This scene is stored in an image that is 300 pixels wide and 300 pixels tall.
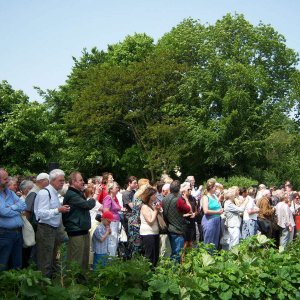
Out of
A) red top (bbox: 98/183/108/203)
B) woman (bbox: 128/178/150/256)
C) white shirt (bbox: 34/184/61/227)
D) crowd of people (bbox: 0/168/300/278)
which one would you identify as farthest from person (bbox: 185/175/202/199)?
white shirt (bbox: 34/184/61/227)

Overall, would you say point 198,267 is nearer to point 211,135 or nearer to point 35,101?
point 211,135

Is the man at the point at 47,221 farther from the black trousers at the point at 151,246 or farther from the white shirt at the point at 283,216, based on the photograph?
the white shirt at the point at 283,216

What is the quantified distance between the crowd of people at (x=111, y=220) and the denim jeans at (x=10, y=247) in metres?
0.01

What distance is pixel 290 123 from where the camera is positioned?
3741 cm

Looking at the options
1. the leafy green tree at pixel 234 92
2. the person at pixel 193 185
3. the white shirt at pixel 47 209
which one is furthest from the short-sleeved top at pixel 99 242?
the leafy green tree at pixel 234 92

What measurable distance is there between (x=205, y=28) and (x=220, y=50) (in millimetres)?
2692

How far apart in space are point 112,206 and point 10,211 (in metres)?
3.32

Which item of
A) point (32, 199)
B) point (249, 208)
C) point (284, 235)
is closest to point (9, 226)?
point (32, 199)

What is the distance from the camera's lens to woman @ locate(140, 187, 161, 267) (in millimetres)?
9250

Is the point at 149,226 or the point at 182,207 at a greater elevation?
the point at 182,207

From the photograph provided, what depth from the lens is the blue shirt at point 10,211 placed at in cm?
709

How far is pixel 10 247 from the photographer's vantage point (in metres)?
7.19

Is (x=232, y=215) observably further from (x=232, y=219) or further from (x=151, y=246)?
(x=151, y=246)

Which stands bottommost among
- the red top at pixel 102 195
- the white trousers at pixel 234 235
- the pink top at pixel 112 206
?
the white trousers at pixel 234 235
